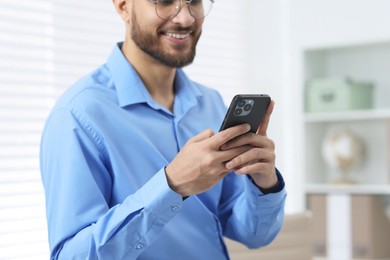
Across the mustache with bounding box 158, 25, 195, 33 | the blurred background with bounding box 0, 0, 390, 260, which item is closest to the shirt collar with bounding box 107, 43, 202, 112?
the mustache with bounding box 158, 25, 195, 33

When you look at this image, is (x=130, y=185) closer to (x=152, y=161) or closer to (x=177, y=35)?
(x=152, y=161)

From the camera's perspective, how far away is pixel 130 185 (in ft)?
4.87

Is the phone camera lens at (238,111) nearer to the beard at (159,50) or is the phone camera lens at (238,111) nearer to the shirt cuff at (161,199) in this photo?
the shirt cuff at (161,199)

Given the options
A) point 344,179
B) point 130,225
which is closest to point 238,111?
point 130,225

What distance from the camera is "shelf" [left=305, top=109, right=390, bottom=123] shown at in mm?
3449

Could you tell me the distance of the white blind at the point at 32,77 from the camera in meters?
2.54

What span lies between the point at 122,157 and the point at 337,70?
8.29 feet

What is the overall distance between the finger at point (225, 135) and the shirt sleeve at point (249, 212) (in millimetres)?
302

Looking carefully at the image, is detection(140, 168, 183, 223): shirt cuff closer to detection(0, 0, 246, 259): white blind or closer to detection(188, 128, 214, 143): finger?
detection(188, 128, 214, 143): finger

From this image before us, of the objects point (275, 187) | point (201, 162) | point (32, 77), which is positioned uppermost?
point (201, 162)

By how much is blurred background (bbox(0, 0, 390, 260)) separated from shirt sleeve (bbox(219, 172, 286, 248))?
1.18 m

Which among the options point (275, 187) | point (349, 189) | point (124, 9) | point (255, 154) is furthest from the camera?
point (349, 189)

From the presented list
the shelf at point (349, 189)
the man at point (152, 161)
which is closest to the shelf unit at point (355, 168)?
the shelf at point (349, 189)

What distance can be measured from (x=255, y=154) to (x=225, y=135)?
0.11 meters
